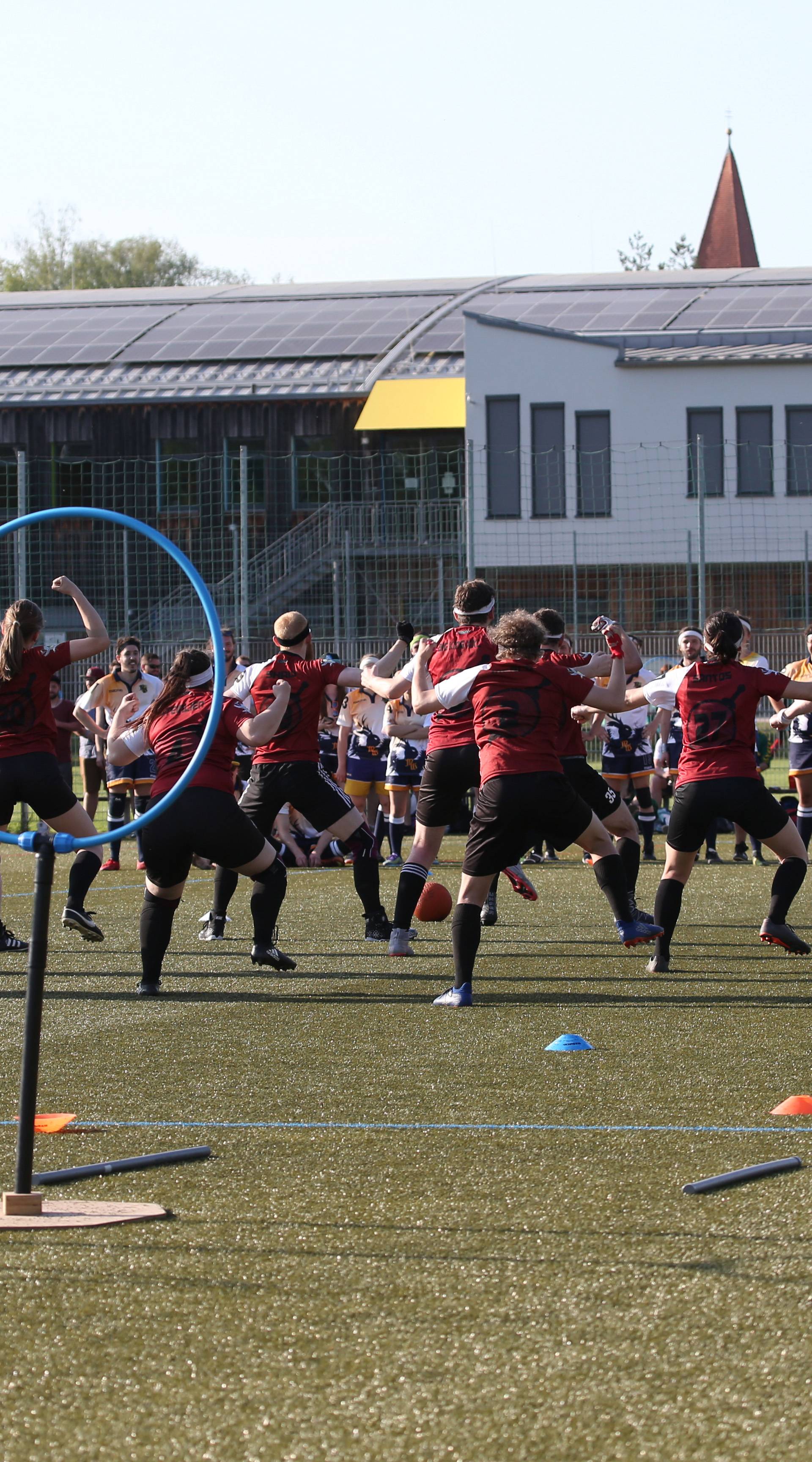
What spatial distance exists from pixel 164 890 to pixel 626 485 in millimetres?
18207

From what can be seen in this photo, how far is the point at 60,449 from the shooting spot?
34531 mm

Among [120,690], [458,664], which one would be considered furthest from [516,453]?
[458,664]

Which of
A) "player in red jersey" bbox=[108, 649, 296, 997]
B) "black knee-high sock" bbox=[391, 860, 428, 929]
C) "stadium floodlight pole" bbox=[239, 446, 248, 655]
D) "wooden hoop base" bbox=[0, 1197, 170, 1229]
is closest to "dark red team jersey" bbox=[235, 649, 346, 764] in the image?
"player in red jersey" bbox=[108, 649, 296, 997]

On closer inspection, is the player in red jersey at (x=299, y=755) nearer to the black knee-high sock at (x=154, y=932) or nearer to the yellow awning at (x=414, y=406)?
the black knee-high sock at (x=154, y=932)

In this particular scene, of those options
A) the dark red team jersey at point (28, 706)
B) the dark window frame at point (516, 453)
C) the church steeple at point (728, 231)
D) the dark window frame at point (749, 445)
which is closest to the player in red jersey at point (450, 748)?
the dark red team jersey at point (28, 706)

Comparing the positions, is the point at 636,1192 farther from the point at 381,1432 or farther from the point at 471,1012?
the point at 471,1012

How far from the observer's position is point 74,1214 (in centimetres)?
431

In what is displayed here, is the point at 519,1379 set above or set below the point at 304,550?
below

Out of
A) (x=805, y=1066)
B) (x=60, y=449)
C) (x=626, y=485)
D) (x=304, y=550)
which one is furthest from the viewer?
(x=60, y=449)

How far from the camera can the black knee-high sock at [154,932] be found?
314 inches

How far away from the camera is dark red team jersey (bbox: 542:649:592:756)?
8.03m

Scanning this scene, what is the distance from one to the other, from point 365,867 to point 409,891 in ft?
1.60

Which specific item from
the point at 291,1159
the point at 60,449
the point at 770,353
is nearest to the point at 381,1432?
the point at 291,1159

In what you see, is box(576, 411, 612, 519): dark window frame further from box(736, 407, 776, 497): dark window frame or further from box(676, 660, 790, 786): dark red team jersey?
box(676, 660, 790, 786): dark red team jersey
